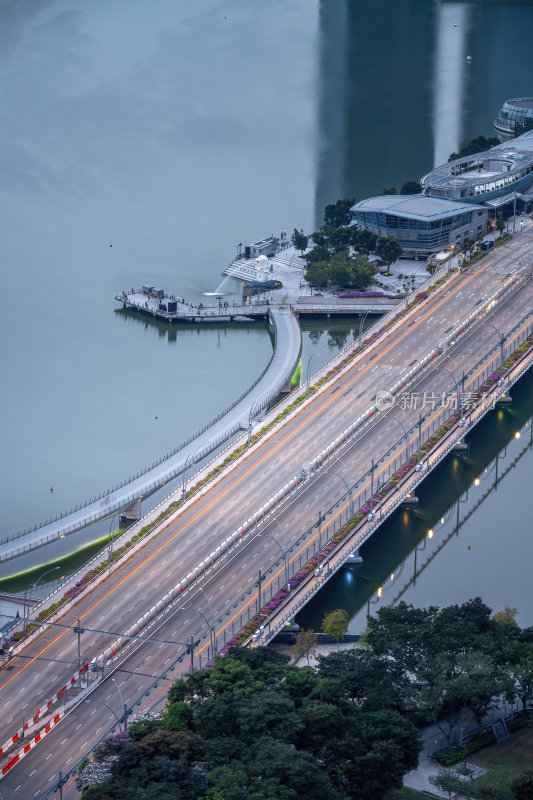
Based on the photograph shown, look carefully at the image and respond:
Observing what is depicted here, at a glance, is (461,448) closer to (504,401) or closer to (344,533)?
(504,401)

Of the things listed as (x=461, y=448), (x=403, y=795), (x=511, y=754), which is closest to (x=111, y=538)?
(x=461, y=448)

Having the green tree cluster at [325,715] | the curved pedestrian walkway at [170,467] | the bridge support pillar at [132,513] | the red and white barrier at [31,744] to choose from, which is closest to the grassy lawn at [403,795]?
the green tree cluster at [325,715]

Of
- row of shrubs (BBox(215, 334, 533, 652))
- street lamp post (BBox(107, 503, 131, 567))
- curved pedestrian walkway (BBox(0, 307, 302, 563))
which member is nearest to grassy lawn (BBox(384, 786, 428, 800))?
row of shrubs (BBox(215, 334, 533, 652))

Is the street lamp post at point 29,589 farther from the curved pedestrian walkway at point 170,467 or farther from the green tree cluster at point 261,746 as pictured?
the green tree cluster at point 261,746

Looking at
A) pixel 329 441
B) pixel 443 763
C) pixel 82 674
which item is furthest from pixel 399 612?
pixel 329 441

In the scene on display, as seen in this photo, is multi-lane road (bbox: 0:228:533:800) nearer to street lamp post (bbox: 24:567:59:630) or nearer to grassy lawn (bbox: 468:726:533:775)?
street lamp post (bbox: 24:567:59:630)
